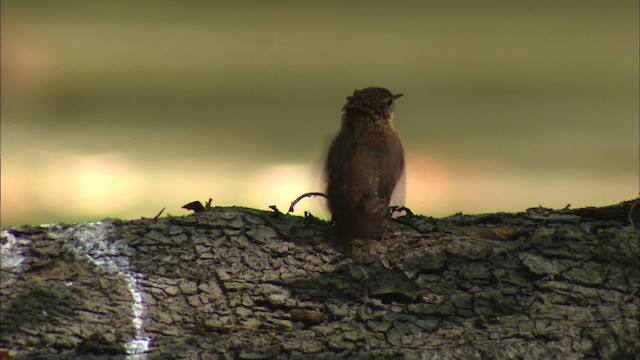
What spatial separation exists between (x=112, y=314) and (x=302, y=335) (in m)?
0.65

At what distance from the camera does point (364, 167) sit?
3572 mm

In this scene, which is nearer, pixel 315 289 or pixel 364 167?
pixel 315 289

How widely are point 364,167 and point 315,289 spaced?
0.63m

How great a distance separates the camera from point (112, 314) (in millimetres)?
2990

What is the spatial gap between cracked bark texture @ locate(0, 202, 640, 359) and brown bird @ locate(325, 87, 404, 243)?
0.11 m

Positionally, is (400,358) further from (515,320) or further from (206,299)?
(206,299)

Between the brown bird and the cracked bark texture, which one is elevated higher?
the brown bird

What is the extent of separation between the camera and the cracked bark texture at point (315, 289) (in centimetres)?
294

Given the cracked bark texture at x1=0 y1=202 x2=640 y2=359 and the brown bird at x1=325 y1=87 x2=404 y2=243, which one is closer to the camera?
the cracked bark texture at x1=0 y1=202 x2=640 y2=359

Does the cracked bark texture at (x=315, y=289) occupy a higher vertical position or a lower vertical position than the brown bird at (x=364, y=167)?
lower

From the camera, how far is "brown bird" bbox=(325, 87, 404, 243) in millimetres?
3326

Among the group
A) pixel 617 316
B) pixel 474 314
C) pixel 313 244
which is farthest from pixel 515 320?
pixel 313 244

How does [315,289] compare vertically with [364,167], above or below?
below

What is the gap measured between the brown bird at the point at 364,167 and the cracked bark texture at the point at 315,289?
0.11 meters
